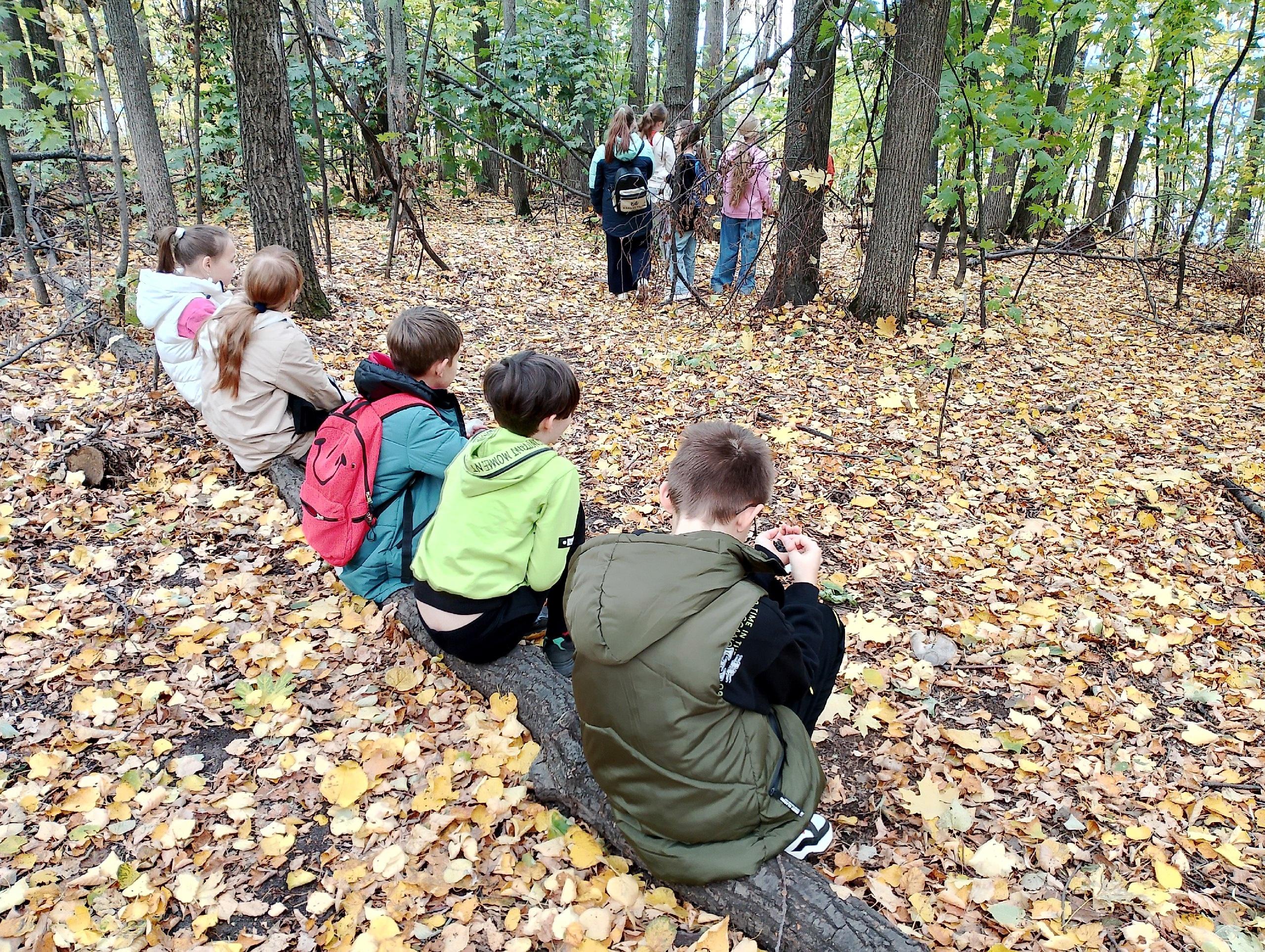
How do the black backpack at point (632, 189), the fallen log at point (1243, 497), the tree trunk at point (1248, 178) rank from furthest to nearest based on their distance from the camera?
the tree trunk at point (1248, 178), the black backpack at point (632, 189), the fallen log at point (1243, 497)

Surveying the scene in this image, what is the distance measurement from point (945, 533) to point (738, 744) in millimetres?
2532

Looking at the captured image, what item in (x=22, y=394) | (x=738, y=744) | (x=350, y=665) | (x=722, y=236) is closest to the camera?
(x=738, y=744)

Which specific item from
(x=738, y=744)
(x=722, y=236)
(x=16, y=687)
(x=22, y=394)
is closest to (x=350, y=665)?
(x=16, y=687)

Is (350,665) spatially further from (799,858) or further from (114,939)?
(799,858)

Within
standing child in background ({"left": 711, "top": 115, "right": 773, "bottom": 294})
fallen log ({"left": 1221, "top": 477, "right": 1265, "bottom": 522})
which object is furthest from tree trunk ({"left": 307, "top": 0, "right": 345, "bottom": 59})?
fallen log ({"left": 1221, "top": 477, "right": 1265, "bottom": 522})

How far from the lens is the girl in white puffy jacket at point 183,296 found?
4.04m

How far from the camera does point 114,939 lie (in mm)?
1919

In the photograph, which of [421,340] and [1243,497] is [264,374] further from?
[1243,497]

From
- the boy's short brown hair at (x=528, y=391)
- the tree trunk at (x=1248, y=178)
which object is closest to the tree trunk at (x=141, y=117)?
the boy's short brown hair at (x=528, y=391)

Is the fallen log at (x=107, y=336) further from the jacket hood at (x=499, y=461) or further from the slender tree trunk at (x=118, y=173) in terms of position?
the jacket hood at (x=499, y=461)

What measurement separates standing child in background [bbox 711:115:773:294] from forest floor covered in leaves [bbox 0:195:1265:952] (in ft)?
7.65

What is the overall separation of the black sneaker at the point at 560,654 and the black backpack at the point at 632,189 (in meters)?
5.17

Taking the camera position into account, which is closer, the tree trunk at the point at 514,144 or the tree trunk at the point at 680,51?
the tree trunk at the point at 680,51

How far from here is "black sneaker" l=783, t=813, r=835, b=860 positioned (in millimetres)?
2102
